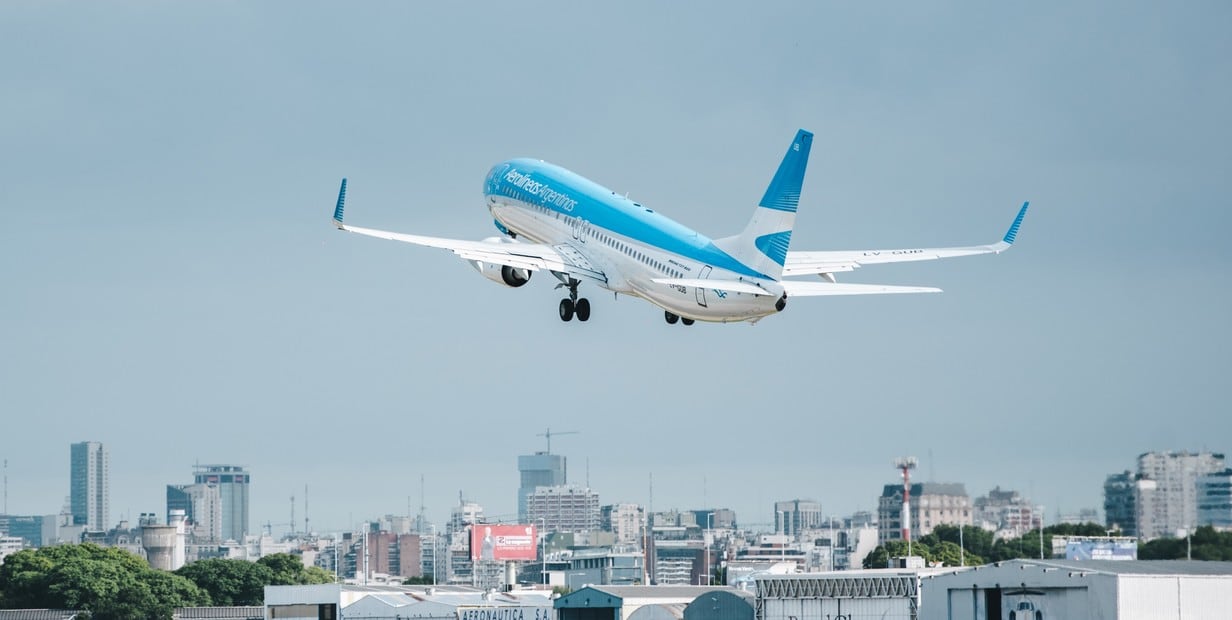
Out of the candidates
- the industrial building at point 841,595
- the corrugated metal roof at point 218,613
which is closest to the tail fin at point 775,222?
the industrial building at point 841,595

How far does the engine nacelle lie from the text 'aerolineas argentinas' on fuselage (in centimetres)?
519

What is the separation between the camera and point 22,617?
18375 centimetres

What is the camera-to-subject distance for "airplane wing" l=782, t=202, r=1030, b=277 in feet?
321

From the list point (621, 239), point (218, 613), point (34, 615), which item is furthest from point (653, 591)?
point (34, 615)

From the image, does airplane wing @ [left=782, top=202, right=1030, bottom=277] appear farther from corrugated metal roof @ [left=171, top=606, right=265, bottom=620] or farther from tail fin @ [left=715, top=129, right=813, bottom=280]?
corrugated metal roof @ [left=171, top=606, right=265, bottom=620]

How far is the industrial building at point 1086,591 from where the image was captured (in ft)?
285

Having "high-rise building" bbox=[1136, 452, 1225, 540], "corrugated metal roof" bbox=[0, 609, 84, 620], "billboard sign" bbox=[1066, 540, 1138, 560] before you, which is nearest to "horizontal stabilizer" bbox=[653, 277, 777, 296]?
"high-rise building" bbox=[1136, 452, 1225, 540]

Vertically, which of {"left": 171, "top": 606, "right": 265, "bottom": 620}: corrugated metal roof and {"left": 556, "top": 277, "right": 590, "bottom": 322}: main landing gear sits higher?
{"left": 556, "top": 277, "right": 590, "bottom": 322}: main landing gear

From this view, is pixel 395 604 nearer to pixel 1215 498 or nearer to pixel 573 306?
pixel 573 306

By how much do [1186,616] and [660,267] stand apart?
2871 cm

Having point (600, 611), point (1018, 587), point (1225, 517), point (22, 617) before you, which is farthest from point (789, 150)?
point (22, 617)

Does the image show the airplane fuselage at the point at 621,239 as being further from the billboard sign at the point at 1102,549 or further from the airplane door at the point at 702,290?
the billboard sign at the point at 1102,549

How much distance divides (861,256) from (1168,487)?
80.1 meters

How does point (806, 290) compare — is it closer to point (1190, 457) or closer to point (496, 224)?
point (496, 224)
